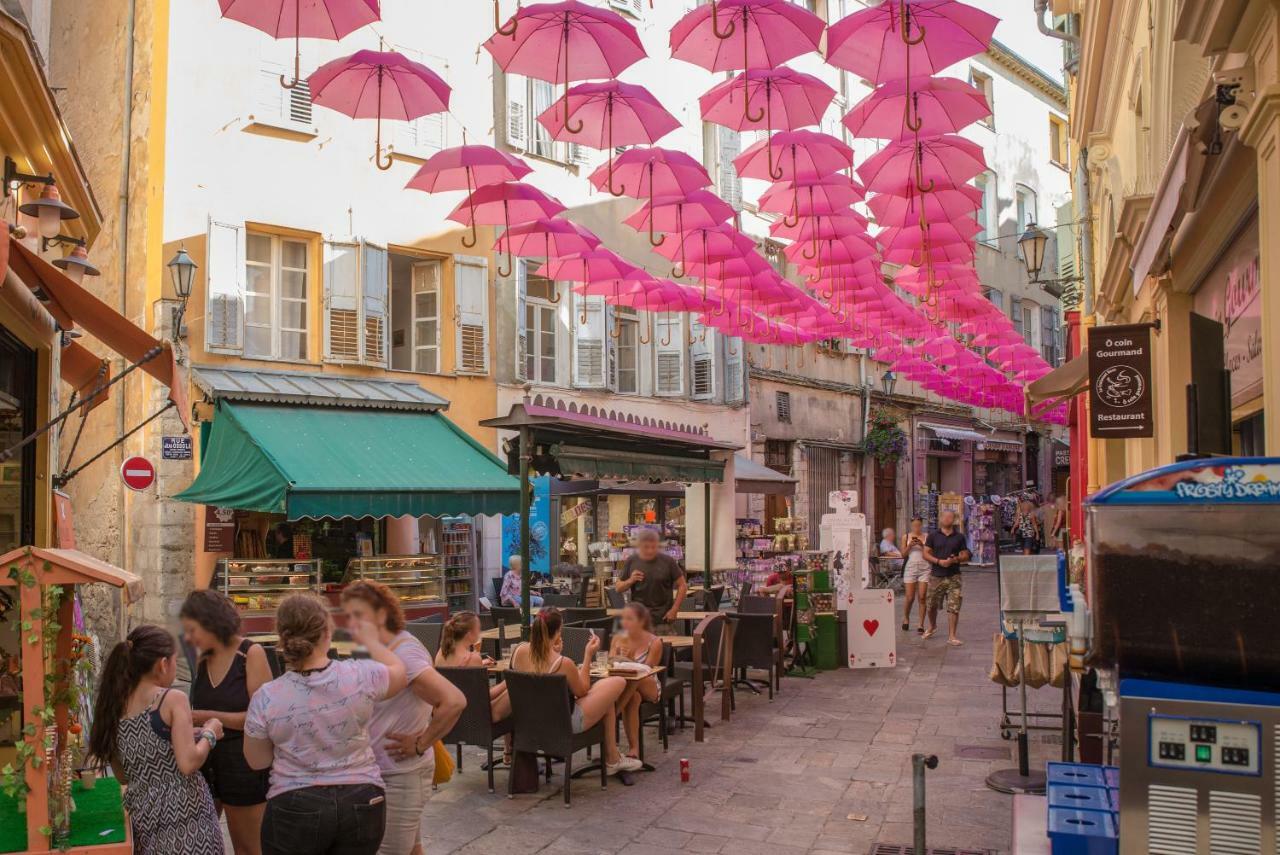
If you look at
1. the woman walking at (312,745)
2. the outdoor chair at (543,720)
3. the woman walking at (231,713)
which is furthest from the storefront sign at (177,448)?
the woman walking at (312,745)

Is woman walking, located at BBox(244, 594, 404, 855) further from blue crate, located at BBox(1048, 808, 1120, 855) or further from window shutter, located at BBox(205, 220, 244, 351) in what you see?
window shutter, located at BBox(205, 220, 244, 351)

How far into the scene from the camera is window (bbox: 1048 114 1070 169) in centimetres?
3809

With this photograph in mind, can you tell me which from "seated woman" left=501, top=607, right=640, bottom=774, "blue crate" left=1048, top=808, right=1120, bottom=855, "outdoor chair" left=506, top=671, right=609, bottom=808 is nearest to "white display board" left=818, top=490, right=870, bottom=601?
A: "seated woman" left=501, top=607, right=640, bottom=774

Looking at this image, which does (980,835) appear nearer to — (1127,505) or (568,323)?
(1127,505)

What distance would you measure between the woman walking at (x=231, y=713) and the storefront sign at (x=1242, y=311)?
4.71 metres

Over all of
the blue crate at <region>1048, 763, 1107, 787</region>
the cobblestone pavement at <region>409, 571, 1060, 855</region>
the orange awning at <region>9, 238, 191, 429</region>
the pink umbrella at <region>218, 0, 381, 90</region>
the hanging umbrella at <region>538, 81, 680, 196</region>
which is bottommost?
the cobblestone pavement at <region>409, 571, 1060, 855</region>

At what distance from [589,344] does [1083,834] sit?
15708 mm

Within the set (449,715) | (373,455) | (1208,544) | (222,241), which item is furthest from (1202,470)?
(222,241)

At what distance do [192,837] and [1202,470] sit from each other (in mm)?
3749

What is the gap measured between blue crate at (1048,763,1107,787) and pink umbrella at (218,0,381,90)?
5.88m

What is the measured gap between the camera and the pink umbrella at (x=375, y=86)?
29.0ft

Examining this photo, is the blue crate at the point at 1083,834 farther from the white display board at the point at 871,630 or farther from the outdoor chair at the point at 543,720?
the white display board at the point at 871,630

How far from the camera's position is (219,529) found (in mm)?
13773

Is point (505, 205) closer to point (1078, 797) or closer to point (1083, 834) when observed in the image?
point (1078, 797)
